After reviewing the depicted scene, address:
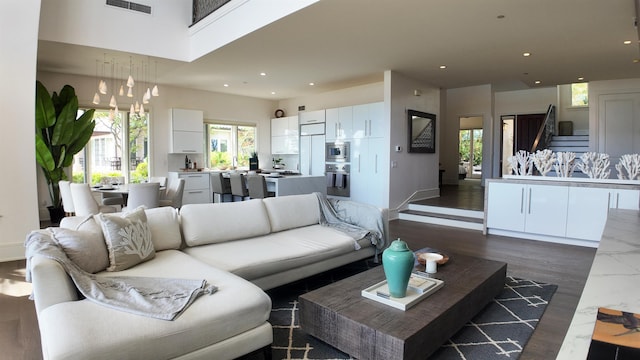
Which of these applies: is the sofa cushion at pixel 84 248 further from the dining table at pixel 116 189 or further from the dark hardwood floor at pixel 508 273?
the dining table at pixel 116 189

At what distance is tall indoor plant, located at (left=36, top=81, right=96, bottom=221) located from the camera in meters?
5.81

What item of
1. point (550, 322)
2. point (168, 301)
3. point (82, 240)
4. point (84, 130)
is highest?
point (84, 130)

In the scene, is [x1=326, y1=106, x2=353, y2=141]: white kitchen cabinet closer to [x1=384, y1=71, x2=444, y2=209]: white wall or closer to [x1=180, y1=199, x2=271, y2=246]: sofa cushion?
[x1=384, y1=71, x2=444, y2=209]: white wall

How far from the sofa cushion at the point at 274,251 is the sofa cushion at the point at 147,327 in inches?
23.7

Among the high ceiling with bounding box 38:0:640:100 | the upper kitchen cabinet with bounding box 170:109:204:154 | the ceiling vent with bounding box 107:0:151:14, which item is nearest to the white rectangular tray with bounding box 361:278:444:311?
the high ceiling with bounding box 38:0:640:100

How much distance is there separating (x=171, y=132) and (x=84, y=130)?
6.73ft

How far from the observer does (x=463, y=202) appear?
7.60 metres

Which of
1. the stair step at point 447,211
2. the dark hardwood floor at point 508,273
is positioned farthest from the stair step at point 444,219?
the dark hardwood floor at point 508,273

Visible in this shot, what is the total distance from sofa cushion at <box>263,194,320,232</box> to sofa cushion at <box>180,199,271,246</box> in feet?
0.38

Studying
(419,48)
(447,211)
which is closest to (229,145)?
(447,211)

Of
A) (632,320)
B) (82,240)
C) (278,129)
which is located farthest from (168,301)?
(278,129)

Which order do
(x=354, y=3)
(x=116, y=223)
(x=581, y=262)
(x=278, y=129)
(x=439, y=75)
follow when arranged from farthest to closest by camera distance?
(x=278, y=129) < (x=439, y=75) < (x=581, y=262) < (x=354, y=3) < (x=116, y=223)

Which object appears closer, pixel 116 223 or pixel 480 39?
pixel 116 223

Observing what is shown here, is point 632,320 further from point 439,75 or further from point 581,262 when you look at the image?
point 439,75
